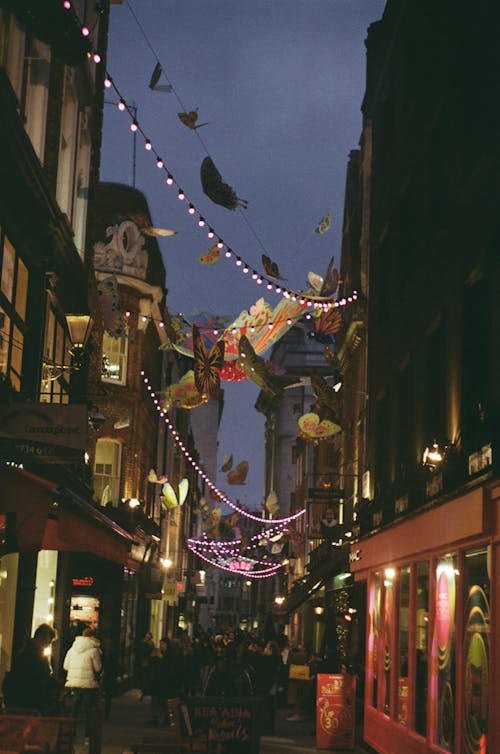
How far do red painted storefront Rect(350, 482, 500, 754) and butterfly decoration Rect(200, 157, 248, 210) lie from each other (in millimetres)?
6056

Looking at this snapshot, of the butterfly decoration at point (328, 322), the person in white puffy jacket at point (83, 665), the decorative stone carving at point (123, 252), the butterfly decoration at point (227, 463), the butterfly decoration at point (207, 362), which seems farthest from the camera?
the butterfly decoration at point (227, 463)

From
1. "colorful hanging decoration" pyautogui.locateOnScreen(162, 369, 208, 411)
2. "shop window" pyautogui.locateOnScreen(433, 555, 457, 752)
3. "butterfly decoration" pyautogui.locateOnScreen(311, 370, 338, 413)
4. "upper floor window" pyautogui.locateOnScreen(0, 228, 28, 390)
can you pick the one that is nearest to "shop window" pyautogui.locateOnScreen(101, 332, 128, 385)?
"colorful hanging decoration" pyautogui.locateOnScreen(162, 369, 208, 411)

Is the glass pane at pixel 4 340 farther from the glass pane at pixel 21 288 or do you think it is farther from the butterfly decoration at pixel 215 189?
the butterfly decoration at pixel 215 189

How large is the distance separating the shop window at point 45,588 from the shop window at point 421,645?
9613 millimetres

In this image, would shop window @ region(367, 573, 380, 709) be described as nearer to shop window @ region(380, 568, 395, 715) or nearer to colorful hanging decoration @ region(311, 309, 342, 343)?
shop window @ region(380, 568, 395, 715)

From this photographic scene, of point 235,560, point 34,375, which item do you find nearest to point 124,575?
point 34,375

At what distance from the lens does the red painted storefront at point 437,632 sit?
13.0 meters

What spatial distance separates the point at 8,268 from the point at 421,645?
801 cm

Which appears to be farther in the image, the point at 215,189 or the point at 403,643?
the point at 215,189

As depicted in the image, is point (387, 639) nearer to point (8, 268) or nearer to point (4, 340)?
point (4, 340)

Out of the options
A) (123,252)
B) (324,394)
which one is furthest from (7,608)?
(123,252)

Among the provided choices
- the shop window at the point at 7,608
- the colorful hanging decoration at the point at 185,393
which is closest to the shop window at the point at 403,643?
the shop window at the point at 7,608

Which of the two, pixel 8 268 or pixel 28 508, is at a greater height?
pixel 8 268

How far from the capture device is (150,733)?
22.7m
